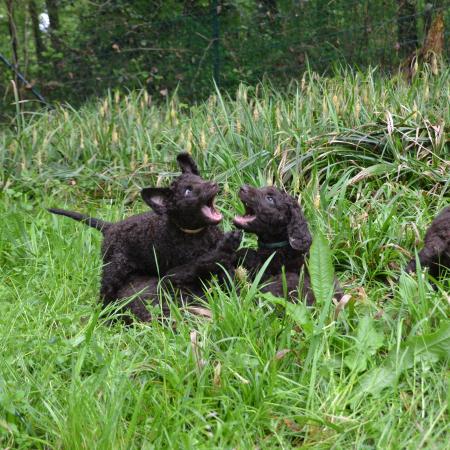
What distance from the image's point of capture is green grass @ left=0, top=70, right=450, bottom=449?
284cm

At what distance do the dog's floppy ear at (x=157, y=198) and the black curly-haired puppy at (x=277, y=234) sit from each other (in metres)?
0.41

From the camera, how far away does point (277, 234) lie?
12.9 ft

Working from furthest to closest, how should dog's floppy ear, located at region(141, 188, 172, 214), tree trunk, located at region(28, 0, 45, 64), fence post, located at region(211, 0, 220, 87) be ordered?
1. tree trunk, located at region(28, 0, 45, 64)
2. fence post, located at region(211, 0, 220, 87)
3. dog's floppy ear, located at region(141, 188, 172, 214)

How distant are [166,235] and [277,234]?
0.63 m

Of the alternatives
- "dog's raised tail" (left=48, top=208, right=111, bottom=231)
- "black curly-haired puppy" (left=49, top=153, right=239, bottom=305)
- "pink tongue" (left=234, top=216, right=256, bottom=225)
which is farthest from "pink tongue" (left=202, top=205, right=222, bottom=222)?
"dog's raised tail" (left=48, top=208, right=111, bottom=231)

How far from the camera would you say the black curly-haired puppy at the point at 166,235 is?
3834 millimetres

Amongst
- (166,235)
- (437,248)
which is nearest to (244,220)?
(166,235)

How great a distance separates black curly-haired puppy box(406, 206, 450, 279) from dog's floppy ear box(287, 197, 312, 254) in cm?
67

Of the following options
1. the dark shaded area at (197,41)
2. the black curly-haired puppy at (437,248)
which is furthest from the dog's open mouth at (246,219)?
the dark shaded area at (197,41)

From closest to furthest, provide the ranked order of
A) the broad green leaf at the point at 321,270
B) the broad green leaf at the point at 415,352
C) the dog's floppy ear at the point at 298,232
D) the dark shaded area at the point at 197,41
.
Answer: the broad green leaf at the point at 415,352
the broad green leaf at the point at 321,270
the dog's floppy ear at the point at 298,232
the dark shaded area at the point at 197,41

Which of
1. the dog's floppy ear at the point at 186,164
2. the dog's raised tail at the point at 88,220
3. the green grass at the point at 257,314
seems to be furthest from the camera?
the dog's raised tail at the point at 88,220

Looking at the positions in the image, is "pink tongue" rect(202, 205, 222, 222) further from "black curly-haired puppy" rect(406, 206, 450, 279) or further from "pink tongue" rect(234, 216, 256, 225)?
"black curly-haired puppy" rect(406, 206, 450, 279)

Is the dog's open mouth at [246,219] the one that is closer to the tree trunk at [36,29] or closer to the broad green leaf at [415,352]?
the broad green leaf at [415,352]

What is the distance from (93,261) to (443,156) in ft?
9.39
